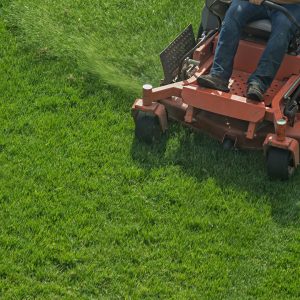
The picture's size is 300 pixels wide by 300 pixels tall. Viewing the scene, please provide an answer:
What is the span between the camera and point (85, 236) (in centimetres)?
533

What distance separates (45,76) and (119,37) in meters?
0.99

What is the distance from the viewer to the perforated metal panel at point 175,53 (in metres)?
6.43

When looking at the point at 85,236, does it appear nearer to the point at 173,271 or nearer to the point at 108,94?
the point at 173,271

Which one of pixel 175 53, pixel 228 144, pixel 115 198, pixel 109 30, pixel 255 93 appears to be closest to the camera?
pixel 115 198

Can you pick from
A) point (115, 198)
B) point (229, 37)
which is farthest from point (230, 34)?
point (115, 198)

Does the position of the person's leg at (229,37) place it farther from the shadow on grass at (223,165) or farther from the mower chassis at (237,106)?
the shadow on grass at (223,165)

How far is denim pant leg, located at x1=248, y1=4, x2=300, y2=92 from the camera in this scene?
19.6 ft

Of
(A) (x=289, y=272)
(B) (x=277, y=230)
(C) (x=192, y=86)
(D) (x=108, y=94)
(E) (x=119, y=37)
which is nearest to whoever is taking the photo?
(A) (x=289, y=272)

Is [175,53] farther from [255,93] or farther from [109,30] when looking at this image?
[109,30]

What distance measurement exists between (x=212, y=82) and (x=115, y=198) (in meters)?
1.13

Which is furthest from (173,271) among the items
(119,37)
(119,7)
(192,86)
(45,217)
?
(119,7)

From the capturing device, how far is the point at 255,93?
5.81 meters

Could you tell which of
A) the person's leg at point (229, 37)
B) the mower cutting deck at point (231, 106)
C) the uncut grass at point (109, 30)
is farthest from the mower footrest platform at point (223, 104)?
the uncut grass at point (109, 30)

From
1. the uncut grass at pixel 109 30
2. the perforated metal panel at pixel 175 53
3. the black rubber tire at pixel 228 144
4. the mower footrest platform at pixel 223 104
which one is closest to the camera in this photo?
the mower footrest platform at pixel 223 104
